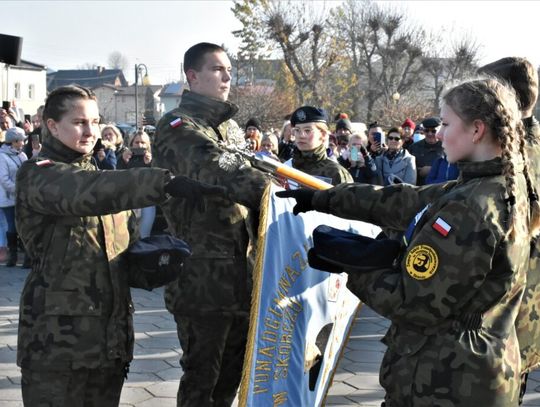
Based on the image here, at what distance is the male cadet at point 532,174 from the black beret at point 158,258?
5.08 ft

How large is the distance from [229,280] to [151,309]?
4.27m

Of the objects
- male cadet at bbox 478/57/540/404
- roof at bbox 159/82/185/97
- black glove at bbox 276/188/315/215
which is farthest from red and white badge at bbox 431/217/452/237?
roof at bbox 159/82/185/97

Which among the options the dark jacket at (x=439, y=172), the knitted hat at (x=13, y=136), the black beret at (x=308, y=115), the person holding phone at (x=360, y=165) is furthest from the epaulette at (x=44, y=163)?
the knitted hat at (x=13, y=136)

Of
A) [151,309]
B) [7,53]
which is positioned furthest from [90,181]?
[151,309]

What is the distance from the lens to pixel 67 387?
10.3 feet

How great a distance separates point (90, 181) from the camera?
297cm

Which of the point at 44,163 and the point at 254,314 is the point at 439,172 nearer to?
the point at 254,314

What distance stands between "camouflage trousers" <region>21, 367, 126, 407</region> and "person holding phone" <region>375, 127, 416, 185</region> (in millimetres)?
6354

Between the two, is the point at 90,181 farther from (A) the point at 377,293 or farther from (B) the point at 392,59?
(B) the point at 392,59

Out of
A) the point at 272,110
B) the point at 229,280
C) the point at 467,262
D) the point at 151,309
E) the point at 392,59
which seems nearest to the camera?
the point at 467,262

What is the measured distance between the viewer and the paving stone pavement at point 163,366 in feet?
16.7

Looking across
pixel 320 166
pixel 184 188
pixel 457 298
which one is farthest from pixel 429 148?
pixel 457 298

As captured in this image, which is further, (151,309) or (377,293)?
(151,309)

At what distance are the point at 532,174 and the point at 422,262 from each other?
41.5 inches
